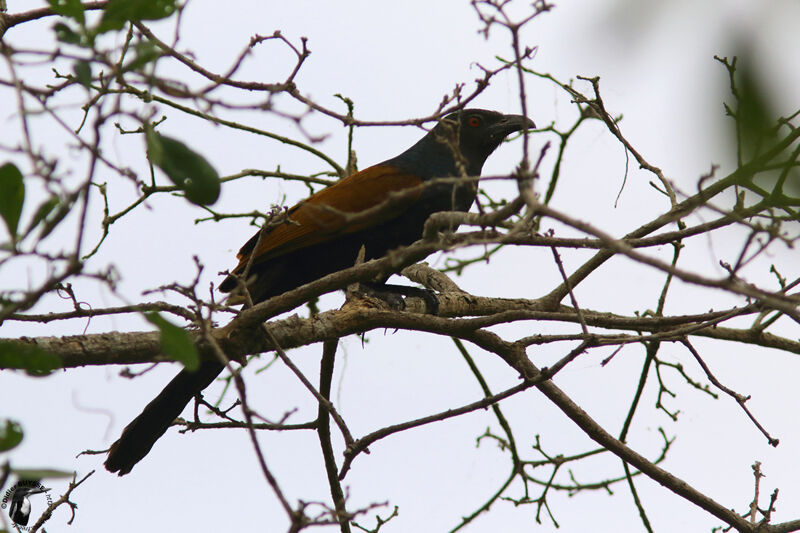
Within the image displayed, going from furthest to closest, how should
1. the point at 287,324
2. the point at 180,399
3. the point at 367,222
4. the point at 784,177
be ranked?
the point at 367,222, the point at 180,399, the point at 287,324, the point at 784,177

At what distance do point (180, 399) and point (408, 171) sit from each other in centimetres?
199

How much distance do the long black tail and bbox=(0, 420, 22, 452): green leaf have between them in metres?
2.18

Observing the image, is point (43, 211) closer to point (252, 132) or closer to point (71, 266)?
point (71, 266)

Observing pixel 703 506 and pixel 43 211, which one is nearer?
pixel 43 211

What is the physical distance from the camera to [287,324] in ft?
11.0

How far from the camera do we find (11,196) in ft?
5.50

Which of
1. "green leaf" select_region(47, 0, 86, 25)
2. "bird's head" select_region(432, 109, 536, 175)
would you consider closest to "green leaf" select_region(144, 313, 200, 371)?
"green leaf" select_region(47, 0, 86, 25)

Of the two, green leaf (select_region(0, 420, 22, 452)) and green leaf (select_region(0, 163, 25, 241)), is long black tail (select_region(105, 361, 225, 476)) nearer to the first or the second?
green leaf (select_region(0, 163, 25, 241))

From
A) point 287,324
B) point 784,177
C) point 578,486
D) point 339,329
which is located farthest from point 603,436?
point 784,177

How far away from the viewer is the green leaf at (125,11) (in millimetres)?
1507

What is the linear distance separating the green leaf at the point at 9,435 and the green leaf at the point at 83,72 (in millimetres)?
689

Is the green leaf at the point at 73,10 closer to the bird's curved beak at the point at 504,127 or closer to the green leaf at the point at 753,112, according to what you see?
the green leaf at the point at 753,112

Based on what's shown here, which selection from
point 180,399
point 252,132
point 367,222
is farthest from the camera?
point 252,132

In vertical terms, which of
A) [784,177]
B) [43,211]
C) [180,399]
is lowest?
[784,177]
